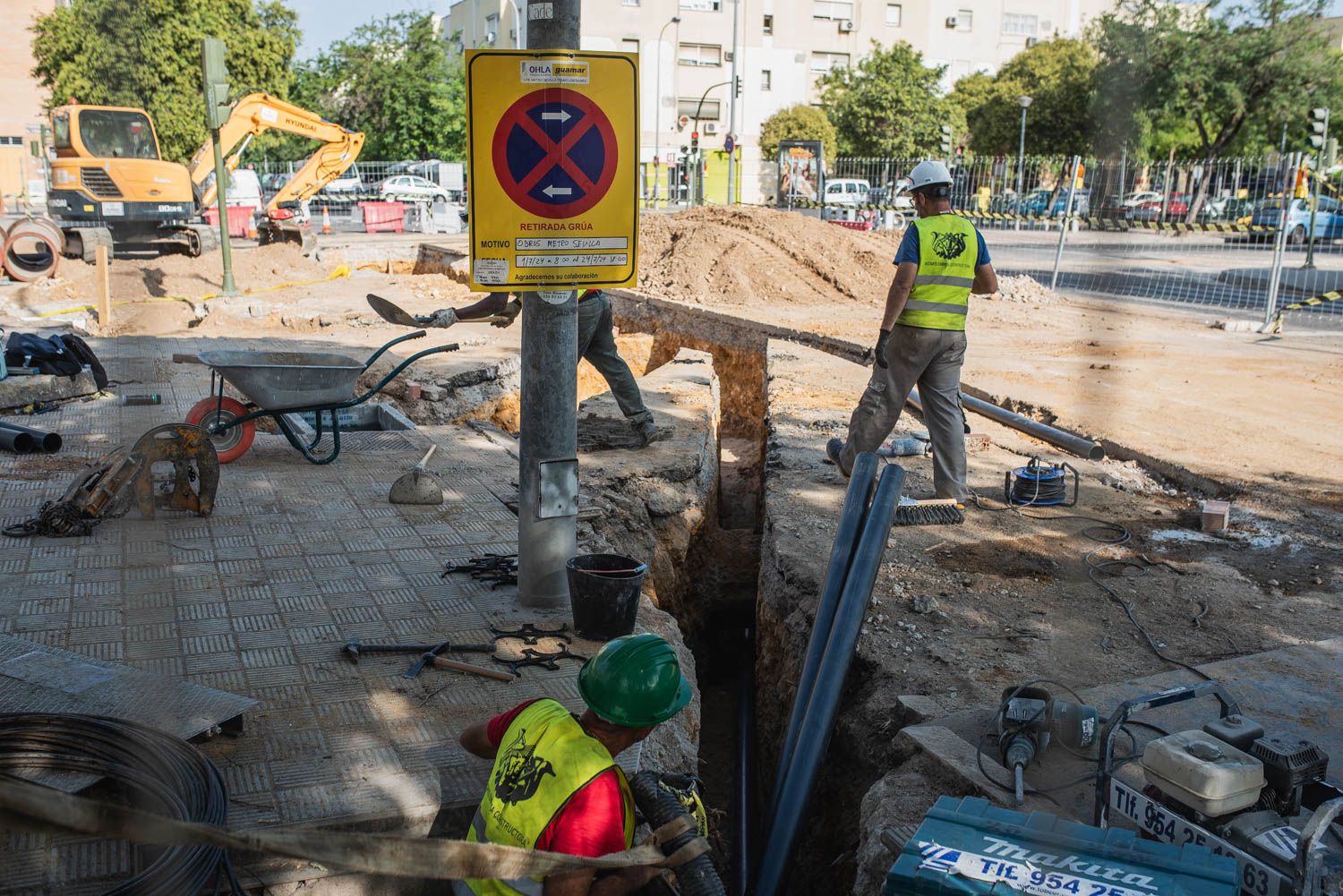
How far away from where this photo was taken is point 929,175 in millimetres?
6172

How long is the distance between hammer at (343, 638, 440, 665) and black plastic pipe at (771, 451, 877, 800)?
1.52m

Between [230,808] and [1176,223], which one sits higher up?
[1176,223]

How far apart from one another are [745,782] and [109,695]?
121 inches

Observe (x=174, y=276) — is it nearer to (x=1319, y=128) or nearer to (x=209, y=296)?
(x=209, y=296)

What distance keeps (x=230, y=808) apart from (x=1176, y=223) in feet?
60.2

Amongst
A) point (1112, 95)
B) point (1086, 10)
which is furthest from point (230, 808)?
point (1086, 10)

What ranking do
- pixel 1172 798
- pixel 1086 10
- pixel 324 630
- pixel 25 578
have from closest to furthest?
pixel 1172 798, pixel 324 630, pixel 25 578, pixel 1086 10

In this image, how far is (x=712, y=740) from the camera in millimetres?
6570

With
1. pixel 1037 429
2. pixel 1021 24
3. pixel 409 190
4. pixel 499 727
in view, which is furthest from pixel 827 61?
pixel 499 727

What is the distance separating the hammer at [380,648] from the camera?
4.06 metres

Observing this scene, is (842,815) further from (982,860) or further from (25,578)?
(25,578)

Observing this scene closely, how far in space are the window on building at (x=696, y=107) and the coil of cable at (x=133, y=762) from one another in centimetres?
5343

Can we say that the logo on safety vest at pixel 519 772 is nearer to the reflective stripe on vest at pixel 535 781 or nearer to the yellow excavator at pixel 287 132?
the reflective stripe on vest at pixel 535 781

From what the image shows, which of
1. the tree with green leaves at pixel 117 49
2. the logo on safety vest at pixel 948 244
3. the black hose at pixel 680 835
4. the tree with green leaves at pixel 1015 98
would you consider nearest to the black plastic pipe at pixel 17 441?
the tree with green leaves at pixel 117 49
